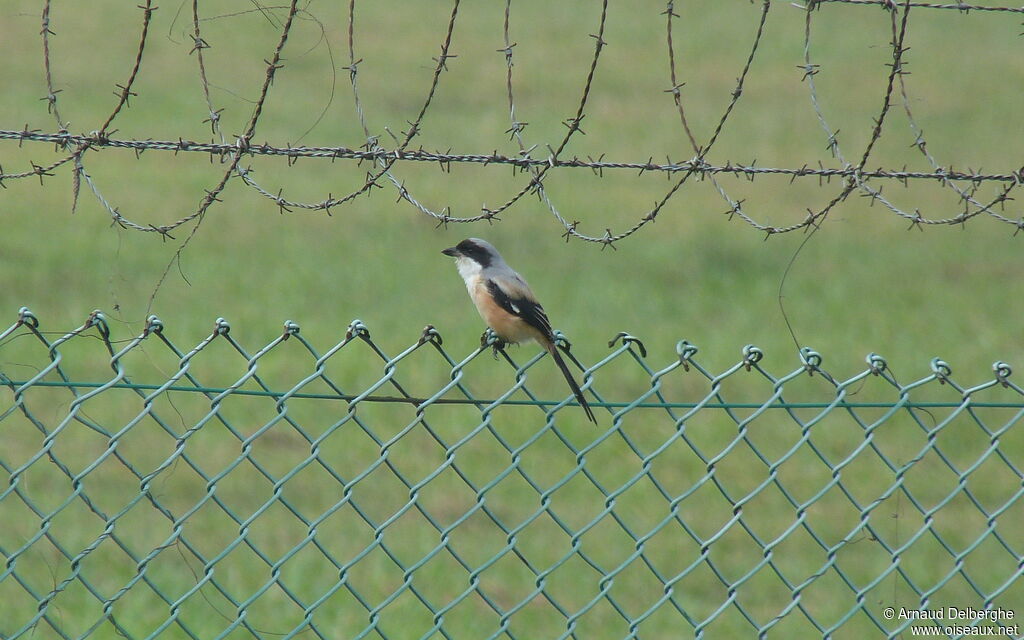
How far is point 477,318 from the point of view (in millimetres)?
10273

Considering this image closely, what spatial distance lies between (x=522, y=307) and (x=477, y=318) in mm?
4992

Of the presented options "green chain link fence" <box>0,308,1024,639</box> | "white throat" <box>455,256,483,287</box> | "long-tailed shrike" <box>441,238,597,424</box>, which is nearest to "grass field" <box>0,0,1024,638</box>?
"green chain link fence" <box>0,308,1024,639</box>

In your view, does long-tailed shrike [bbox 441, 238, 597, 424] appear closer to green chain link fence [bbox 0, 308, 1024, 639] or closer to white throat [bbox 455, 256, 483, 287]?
white throat [bbox 455, 256, 483, 287]

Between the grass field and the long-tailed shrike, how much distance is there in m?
0.99

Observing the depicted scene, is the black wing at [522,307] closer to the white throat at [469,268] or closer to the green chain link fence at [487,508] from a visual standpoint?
the white throat at [469,268]

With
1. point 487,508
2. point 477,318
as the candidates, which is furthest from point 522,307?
point 477,318

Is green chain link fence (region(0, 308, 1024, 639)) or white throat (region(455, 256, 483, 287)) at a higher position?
white throat (region(455, 256, 483, 287))

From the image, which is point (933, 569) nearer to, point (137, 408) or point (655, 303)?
point (655, 303)

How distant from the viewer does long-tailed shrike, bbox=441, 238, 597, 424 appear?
5.29 meters

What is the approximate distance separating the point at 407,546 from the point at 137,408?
2730mm

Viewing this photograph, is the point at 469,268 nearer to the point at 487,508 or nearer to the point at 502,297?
the point at 502,297

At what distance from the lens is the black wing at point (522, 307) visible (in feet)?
17.1

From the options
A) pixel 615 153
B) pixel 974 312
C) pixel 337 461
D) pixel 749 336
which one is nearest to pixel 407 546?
pixel 337 461

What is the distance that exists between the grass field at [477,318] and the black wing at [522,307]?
3.29ft
